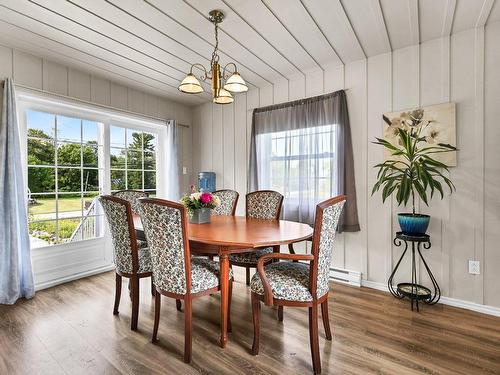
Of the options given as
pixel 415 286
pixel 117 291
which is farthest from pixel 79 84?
pixel 415 286

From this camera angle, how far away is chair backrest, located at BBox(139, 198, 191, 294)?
65.3 inches

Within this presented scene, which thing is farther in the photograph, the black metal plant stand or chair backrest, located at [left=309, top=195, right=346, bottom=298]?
the black metal plant stand

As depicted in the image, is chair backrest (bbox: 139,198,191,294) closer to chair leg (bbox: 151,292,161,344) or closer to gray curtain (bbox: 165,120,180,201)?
chair leg (bbox: 151,292,161,344)

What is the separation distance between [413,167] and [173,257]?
215 cm

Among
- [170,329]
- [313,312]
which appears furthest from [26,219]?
[313,312]

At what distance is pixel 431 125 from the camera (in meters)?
2.56

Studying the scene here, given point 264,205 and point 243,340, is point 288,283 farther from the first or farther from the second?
point 264,205

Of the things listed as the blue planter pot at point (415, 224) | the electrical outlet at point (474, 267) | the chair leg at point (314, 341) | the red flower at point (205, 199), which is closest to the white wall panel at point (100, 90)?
the red flower at point (205, 199)

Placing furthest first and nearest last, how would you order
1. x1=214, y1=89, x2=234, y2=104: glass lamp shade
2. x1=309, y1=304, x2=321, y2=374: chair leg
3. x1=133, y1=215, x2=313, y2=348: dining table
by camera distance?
x1=214, y1=89, x2=234, y2=104: glass lamp shade, x1=133, y1=215, x2=313, y2=348: dining table, x1=309, y1=304, x2=321, y2=374: chair leg

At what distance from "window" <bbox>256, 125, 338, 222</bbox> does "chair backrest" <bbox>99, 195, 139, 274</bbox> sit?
6.45 ft

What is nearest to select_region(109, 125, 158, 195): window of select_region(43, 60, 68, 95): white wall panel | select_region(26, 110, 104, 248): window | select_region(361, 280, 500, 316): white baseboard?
select_region(26, 110, 104, 248): window

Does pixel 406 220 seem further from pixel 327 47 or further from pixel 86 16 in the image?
pixel 86 16

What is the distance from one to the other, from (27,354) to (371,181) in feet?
10.7

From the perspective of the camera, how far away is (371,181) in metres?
2.92
